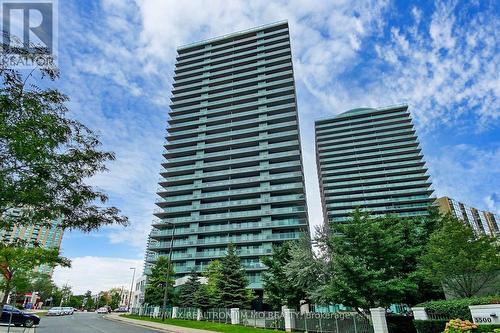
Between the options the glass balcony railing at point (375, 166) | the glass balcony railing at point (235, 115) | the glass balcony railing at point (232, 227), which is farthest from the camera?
the glass balcony railing at point (375, 166)

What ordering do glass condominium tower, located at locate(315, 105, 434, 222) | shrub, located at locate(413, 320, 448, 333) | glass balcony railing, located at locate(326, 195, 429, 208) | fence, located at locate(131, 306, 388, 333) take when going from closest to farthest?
shrub, located at locate(413, 320, 448, 333), fence, located at locate(131, 306, 388, 333), glass balcony railing, located at locate(326, 195, 429, 208), glass condominium tower, located at locate(315, 105, 434, 222)

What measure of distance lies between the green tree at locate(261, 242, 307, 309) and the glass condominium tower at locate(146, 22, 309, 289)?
24538 millimetres

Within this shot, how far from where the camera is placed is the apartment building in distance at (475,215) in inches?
4306

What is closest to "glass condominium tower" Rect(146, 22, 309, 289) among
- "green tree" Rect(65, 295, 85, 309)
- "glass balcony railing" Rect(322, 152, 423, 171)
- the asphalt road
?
the asphalt road

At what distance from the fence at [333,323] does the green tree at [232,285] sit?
11.7 metres

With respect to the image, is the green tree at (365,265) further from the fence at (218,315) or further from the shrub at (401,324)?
the fence at (218,315)

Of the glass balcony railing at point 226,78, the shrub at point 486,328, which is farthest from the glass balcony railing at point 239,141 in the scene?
the shrub at point 486,328

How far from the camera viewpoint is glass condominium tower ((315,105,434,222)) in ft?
309

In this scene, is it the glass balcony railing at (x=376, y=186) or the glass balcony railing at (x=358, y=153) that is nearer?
the glass balcony railing at (x=376, y=186)

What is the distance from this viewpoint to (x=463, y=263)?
18.4m

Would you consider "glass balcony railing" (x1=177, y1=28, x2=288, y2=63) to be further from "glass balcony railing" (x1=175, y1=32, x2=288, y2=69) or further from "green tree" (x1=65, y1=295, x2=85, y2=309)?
"green tree" (x1=65, y1=295, x2=85, y2=309)

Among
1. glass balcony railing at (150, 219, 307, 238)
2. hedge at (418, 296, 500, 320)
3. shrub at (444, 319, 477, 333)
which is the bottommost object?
shrub at (444, 319, 477, 333)

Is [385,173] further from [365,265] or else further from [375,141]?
[365,265]

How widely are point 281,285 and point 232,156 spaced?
4974 cm
